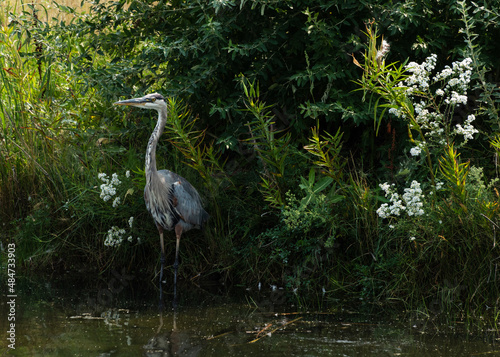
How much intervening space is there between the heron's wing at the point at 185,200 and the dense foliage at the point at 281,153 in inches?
6.2

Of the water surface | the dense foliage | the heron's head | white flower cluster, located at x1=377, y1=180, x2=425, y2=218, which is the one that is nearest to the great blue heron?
the heron's head

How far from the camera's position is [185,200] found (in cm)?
552

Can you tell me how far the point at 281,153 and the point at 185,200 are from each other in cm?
93

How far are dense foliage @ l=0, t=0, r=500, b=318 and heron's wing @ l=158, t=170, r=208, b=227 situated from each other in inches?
6.2

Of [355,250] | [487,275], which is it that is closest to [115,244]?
[355,250]

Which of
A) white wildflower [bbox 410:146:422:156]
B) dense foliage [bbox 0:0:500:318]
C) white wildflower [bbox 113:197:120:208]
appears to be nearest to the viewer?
white wildflower [bbox 410:146:422:156]

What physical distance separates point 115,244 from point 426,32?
3351 millimetres

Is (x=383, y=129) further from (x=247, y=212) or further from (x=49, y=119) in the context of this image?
(x=49, y=119)

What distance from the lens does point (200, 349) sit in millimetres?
3912

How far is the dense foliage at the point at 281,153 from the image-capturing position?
15.1 feet

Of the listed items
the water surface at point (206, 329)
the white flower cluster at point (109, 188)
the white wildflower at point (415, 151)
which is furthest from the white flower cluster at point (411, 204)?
the white flower cluster at point (109, 188)

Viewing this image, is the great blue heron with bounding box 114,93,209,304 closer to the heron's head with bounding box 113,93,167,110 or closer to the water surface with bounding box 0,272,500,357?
the heron's head with bounding box 113,93,167,110

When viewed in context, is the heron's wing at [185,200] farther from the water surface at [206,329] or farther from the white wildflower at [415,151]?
the white wildflower at [415,151]

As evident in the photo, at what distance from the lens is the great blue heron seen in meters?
5.41
